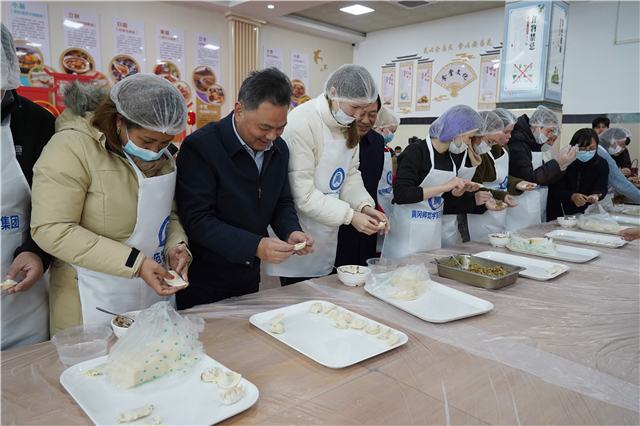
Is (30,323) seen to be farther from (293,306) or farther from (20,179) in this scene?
(293,306)

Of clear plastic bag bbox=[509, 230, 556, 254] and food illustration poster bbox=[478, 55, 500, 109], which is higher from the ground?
food illustration poster bbox=[478, 55, 500, 109]

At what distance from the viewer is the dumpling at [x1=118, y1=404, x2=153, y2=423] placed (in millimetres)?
851

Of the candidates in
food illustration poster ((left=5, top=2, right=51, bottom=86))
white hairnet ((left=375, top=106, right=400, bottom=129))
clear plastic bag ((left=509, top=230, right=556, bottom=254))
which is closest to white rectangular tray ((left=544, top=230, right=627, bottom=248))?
clear plastic bag ((left=509, top=230, right=556, bottom=254))

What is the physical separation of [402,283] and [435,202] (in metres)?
1.25

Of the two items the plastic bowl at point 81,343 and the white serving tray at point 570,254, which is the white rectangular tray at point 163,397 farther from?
the white serving tray at point 570,254

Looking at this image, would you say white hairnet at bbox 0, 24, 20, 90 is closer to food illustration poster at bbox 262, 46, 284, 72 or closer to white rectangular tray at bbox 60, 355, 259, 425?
white rectangular tray at bbox 60, 355, 259, 425

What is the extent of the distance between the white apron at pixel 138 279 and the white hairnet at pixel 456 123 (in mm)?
1741

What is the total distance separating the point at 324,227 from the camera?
7.60ft

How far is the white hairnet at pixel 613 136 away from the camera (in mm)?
4820

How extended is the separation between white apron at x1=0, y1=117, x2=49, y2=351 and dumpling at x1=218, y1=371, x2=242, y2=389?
0.89 m

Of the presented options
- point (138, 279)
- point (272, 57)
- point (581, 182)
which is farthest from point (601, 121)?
point (138, 279)

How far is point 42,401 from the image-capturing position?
0.93 metres

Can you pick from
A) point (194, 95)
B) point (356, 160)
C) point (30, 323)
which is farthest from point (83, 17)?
point (30, 323)

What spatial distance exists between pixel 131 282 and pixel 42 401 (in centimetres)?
61
